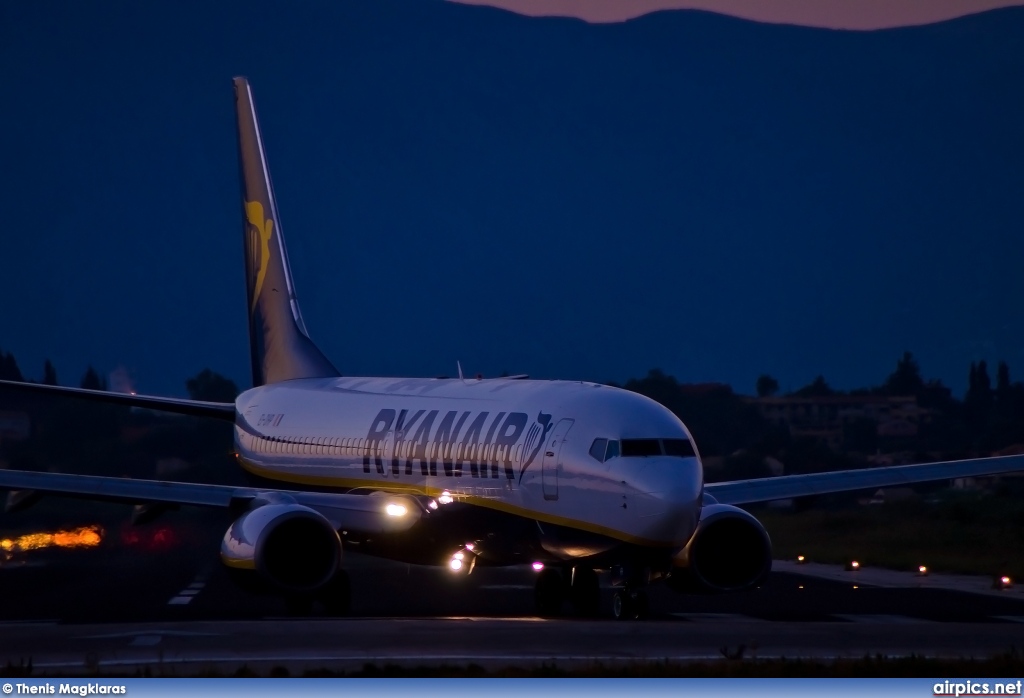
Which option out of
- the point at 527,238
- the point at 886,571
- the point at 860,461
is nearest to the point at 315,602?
the point at 886,571

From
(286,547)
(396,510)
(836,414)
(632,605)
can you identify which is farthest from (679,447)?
(836,414)

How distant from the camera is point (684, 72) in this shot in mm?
146500

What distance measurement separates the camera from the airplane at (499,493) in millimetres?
18438

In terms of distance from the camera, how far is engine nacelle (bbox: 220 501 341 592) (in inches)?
810

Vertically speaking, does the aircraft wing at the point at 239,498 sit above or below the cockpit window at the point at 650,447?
below

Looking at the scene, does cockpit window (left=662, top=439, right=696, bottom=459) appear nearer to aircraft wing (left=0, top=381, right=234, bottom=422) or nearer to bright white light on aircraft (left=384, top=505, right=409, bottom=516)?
bright white light on aircraft (left=384, top=505, right=409, bottom=516)

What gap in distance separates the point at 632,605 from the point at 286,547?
5089mm

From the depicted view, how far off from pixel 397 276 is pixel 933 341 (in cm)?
7343

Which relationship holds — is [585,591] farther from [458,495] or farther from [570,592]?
[458,495]

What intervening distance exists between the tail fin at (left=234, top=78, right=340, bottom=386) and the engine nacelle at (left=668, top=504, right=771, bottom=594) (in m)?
12.8

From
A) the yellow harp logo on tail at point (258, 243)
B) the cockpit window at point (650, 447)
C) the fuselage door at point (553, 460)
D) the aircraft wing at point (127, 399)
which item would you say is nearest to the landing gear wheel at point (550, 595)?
the fuselage door at point (553, 460)

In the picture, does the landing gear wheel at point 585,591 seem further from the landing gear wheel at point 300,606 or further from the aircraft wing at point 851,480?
the landing gear wheel at point 300,606

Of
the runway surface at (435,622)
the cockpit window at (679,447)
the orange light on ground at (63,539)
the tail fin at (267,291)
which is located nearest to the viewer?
the runway surface at (435,622)

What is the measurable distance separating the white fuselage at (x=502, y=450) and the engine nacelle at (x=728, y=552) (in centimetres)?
127
